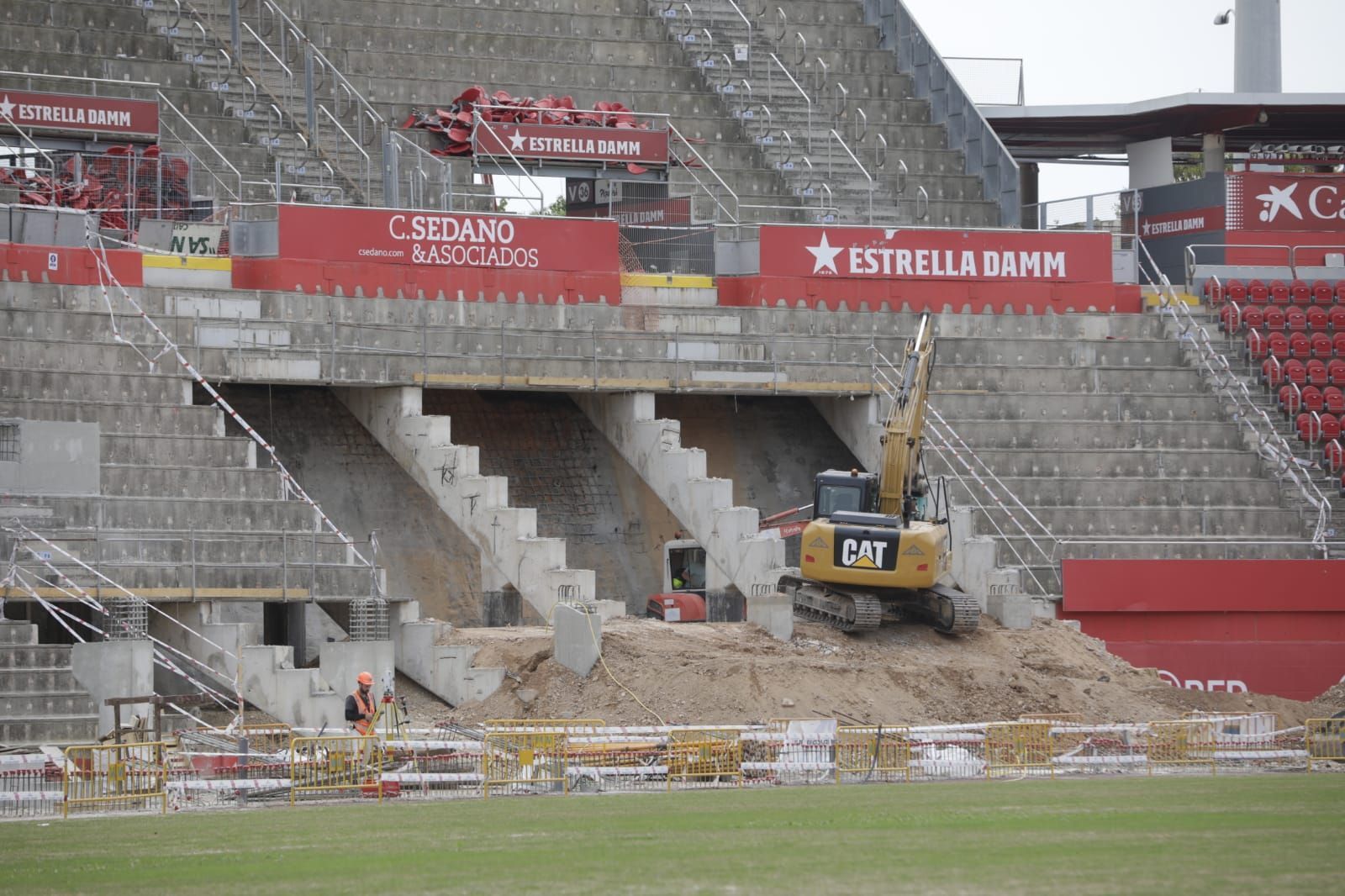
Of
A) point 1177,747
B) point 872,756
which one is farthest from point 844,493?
point 872,756

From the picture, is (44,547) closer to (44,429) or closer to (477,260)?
(44,429)

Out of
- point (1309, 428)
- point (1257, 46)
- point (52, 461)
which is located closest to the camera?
point (52, 461)

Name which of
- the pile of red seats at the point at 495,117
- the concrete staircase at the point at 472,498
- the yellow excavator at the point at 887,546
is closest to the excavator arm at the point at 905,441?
the yellow excavator at the point at 887,546

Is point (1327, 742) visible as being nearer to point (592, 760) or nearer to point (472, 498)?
point (592, 760)

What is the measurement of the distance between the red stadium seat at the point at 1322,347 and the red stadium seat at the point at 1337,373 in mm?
476

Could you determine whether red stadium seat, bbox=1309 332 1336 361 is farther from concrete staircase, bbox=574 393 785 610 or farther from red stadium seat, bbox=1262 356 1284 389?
concrete staircase, bbox=574 393 785 610

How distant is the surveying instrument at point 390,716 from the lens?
76.2 ft

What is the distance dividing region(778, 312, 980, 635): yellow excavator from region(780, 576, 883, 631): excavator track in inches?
0.5

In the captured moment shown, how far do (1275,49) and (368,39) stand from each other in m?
24.6

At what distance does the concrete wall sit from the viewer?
95.6 ft

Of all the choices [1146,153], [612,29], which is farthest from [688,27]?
[1146,153]

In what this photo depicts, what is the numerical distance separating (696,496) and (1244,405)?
37.3ft

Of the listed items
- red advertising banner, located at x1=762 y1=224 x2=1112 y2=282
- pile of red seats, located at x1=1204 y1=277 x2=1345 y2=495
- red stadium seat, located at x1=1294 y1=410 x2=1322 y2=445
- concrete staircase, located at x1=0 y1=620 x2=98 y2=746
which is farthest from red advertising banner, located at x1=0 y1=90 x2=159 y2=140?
red stadium seat, located at x1=1294 y1=410 x2=1322 y2=445

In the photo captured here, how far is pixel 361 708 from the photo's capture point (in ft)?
75.3
